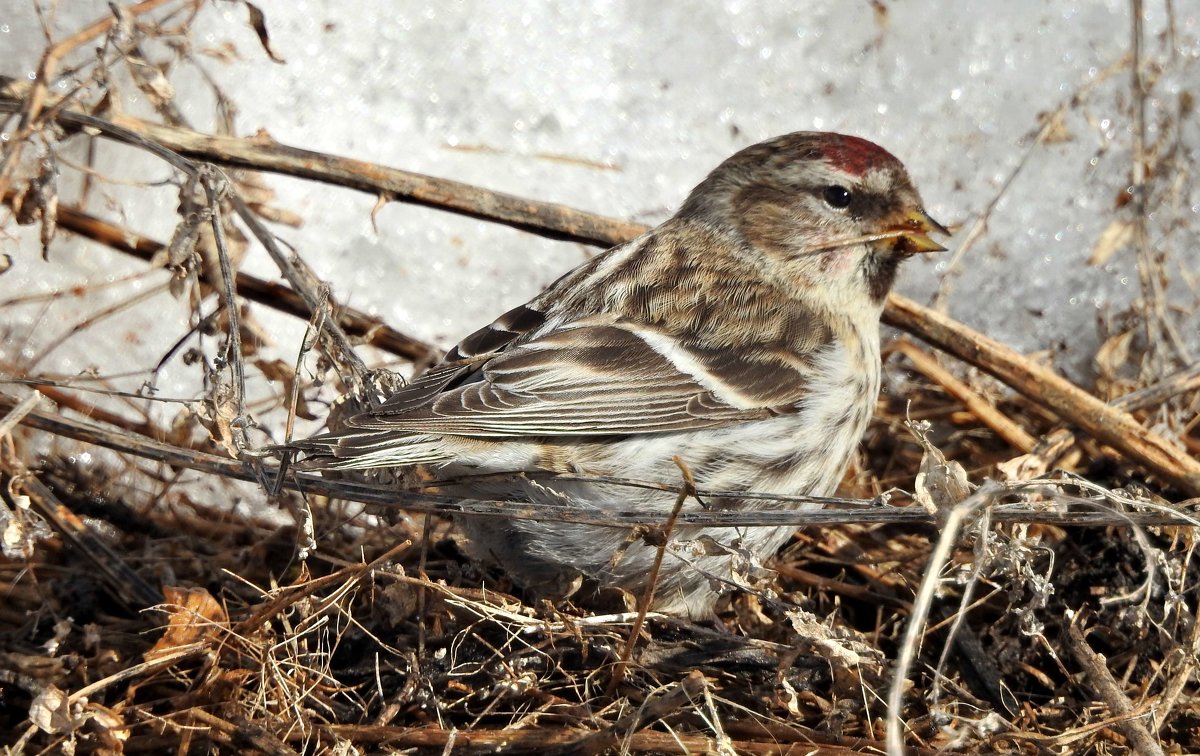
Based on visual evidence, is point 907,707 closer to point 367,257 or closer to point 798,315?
point 798,315

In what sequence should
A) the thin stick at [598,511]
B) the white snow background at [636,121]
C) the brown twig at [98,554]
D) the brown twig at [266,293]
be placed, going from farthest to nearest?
the white snow background at [636,121] < the brown twig at [266,293] < the brown twig at [98,554] < the thin stick at [598,511]

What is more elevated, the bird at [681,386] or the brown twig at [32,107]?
the brown twig at [32,107]

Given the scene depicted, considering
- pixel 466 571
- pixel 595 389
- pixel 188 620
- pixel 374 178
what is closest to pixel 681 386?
pixel 595 389

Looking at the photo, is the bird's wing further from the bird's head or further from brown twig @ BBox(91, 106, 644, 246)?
brown twig @ BBox(91, 106, 644, 246)

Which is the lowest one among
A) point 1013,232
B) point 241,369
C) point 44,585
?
point 44,585

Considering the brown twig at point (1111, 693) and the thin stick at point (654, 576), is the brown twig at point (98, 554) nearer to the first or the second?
the thin stick at point (654, 576)

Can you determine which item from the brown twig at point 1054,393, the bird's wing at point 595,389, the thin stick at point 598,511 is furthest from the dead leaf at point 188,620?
the brown twig at point 1054,393

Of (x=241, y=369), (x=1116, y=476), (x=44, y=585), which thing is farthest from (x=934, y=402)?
→ (x=44, y=585)

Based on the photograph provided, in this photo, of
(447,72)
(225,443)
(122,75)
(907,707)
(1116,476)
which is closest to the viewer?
(225,443)
